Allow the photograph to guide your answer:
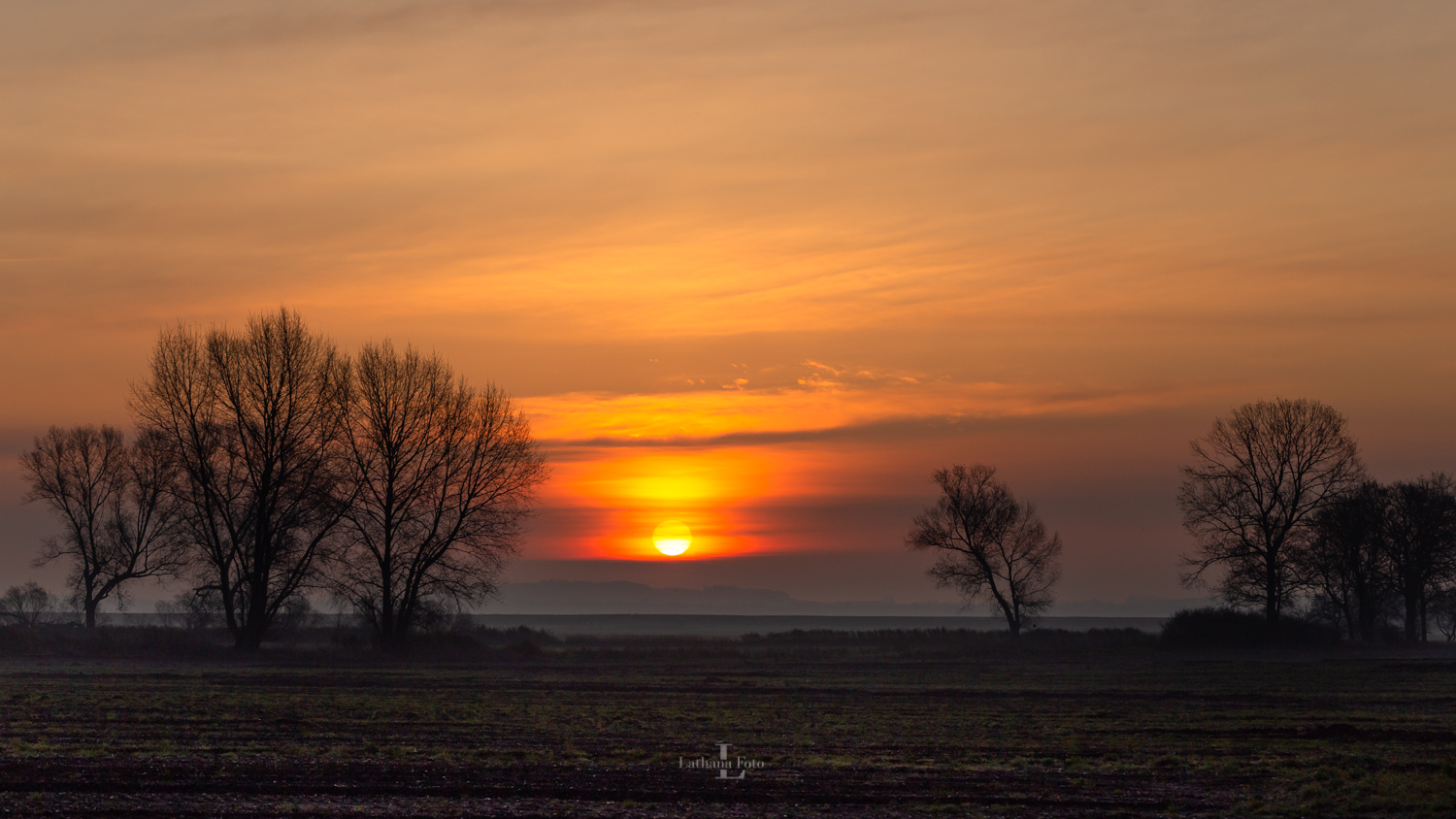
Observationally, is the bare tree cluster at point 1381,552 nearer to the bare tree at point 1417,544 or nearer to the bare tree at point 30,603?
the bare tree at point 1417,544

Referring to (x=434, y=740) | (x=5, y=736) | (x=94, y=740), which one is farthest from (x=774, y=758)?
(x=5, y=736)

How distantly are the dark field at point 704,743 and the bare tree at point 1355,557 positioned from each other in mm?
38653

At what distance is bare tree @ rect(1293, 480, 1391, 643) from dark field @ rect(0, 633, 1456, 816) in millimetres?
38653

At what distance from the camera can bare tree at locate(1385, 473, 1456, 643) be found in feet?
274

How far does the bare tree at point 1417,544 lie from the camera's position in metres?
83.4

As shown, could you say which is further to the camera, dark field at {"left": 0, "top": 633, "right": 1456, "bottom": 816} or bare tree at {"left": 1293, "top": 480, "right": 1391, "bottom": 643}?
bare tree at {"left": 1293, "top": 480, "right": 1391, "bottom": 643}

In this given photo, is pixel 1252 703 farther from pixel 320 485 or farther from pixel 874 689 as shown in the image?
pixel 320 485

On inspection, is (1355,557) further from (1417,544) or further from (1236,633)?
(1236,633)

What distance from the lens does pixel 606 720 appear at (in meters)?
27.8

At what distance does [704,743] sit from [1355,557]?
76.6 metres

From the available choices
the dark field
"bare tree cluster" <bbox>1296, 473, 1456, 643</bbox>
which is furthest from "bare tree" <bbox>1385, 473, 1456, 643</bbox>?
the dark field

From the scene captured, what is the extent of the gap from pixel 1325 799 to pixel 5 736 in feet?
77.8

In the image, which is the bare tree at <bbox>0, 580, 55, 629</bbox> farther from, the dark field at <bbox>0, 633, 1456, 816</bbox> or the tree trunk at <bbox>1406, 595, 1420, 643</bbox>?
the tree trunk at <bbox>1406, 595, 1420, 643</bbox>

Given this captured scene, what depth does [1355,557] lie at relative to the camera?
83.2 metres
